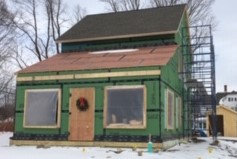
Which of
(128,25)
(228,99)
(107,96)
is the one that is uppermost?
(128,25)

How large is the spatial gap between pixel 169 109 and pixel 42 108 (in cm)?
590

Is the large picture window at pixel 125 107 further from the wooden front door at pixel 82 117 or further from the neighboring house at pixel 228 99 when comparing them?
the neighboring house at pixel 228 99

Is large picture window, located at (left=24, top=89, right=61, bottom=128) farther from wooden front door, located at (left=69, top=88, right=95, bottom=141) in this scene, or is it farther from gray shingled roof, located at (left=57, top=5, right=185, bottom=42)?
gray shingled roof, located at (left=57, top=5, right=185, bottom=42)

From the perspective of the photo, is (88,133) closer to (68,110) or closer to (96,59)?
(68,110)

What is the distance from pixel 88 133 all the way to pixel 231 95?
67011 millimetres

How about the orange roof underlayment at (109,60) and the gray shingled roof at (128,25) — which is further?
the gray shingled roof at (128,25)

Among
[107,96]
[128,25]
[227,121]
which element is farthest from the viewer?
[227,121]

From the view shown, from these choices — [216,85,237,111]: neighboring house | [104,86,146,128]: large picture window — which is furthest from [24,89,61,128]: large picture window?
[216,85,237,111]: neighboring house

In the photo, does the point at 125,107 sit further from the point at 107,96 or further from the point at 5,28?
the point at 5,28

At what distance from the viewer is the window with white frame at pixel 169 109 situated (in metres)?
17.7

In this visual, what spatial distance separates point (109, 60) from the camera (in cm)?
1842

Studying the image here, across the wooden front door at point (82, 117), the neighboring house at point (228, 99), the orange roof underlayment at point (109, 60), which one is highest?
the neighboring house at point (228, 99)

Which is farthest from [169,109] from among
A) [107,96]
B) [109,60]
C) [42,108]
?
[42,108]

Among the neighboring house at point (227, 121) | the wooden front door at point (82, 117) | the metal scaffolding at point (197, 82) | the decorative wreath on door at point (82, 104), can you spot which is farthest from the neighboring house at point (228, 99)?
the decorative wreath on door at point (82, 104)
